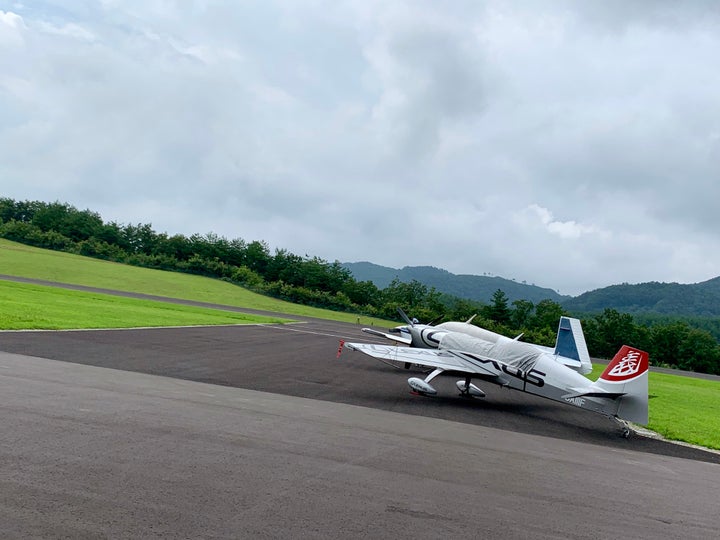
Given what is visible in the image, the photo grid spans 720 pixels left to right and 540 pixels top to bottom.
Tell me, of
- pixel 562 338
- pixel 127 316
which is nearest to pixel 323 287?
pixel 127 316

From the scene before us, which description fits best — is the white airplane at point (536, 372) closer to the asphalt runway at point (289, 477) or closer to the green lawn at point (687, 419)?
the green lawn at point (687, 419)

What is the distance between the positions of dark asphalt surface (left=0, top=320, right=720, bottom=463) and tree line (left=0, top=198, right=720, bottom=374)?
57.9 meters

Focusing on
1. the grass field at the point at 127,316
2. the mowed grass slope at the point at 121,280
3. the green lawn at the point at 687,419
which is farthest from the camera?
the mowed grass slope at the point at 121,280


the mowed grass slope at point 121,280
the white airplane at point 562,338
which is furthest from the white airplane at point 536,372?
the mowed grass slope at point 121,280

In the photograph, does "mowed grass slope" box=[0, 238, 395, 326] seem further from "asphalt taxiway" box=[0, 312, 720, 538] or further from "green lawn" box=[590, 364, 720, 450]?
"asphalt taxiway" box=[0, 312, 720, 538]

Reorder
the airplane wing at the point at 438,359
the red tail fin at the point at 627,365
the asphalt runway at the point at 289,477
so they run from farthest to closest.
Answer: the airplane wing at the point at 438,359 < the red tail fin at the point at 627,365 < the asphalt runway at the point at 289,477

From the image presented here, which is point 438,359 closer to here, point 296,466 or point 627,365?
point 627,365

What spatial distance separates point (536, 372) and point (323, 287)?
97.4 metres

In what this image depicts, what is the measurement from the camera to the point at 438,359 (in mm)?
17938

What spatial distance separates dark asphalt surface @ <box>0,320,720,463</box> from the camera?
1373 cm

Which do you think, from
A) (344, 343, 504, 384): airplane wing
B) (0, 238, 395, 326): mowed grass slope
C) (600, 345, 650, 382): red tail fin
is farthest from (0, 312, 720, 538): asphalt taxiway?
(0, 238, 395, 326): mowed grass slope

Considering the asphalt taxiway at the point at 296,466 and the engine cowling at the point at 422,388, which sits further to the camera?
the engine cowling at the point at 422,388

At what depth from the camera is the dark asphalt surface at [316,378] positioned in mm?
13727

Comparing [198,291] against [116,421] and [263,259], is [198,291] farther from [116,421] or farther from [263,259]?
[116,421]
